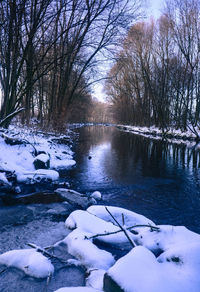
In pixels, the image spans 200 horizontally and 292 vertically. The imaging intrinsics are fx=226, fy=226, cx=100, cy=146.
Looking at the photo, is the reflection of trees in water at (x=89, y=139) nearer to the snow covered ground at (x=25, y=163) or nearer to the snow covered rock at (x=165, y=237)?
the snow covered ground at (x=25, y=163)

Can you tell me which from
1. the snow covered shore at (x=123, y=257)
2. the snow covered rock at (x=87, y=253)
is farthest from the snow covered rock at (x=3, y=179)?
the snow covered rock at (x=87, y=253)

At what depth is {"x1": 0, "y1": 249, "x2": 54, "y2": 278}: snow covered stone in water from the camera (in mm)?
2824

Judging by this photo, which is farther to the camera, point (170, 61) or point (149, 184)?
point (170, 61)

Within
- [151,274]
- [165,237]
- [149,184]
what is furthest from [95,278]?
[149,184]

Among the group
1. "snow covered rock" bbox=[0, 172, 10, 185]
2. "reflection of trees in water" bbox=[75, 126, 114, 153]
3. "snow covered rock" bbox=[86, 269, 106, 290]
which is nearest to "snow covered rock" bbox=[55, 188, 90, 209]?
"snow covered rock" bbox=[0, 172, 10, 185]

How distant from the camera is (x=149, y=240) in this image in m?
3.63

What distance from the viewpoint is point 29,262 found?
2906mm

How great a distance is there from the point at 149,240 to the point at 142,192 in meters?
3.18

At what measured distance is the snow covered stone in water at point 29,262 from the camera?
2824 millimetres

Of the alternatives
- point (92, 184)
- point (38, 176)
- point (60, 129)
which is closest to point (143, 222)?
point (92, 184)

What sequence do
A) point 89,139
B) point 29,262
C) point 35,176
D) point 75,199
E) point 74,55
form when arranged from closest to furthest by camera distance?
point 29,262 → point 75,199 → point 35,176 → point 74,55 → point 89,139

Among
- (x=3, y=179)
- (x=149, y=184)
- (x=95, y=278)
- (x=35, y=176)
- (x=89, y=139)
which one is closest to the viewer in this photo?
(x=95, y=278)

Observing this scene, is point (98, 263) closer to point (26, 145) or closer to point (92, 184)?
point (92, 184)

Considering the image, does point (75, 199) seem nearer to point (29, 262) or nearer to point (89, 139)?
point (29, 262)
